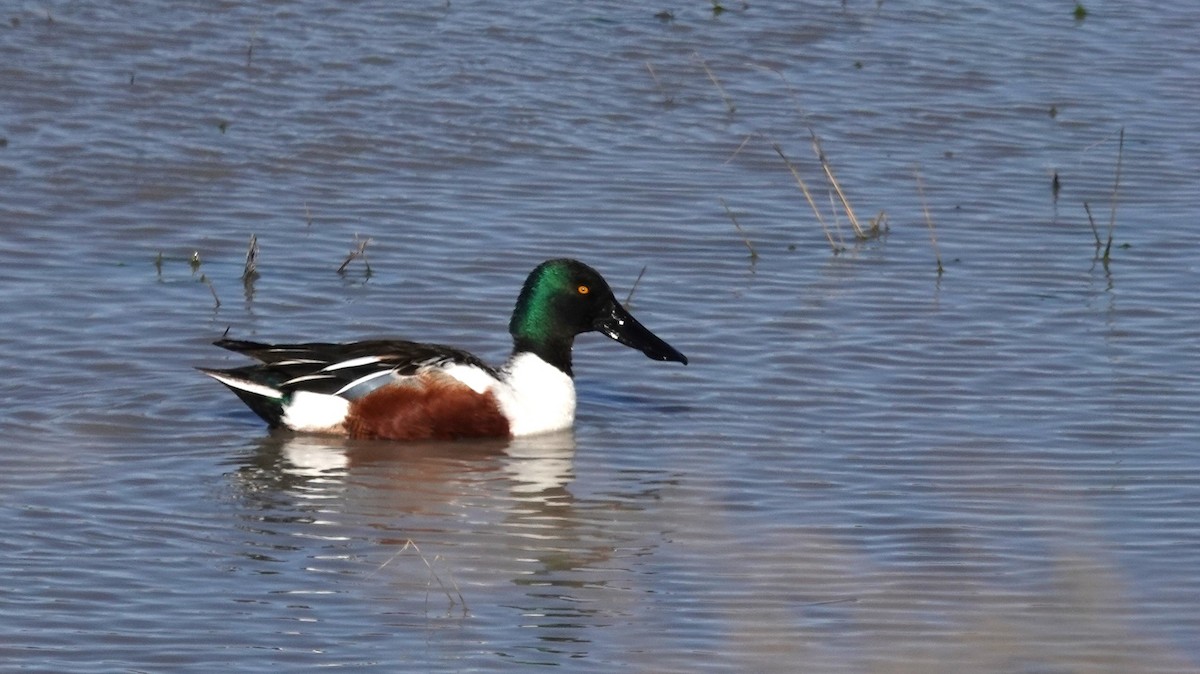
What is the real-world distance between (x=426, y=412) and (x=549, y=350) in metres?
0.56

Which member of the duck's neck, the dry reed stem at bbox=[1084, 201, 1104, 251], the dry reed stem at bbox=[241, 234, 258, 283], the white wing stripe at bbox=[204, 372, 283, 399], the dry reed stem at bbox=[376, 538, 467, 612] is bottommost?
the dry reed stem at bbox=[376, 538, 467, 612]

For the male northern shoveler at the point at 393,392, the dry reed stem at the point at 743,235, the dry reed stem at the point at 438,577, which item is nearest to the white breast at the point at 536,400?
the male northern shoveler at the point at 393,392

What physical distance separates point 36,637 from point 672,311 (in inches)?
A: 154

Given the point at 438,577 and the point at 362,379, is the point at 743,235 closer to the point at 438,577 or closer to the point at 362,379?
the point at 362,379

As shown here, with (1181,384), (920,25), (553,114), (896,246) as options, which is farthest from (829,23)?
(1181,384)

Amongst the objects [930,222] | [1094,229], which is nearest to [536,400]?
[930,222]

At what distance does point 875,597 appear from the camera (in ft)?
18.2

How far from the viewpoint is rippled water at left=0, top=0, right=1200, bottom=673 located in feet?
17.8

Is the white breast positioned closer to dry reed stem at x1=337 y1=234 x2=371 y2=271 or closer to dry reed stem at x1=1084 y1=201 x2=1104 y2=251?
dry reed stem at x1=337 y1=234 x2=371 y2=271

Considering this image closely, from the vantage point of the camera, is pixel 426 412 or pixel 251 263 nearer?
pixel 426 412

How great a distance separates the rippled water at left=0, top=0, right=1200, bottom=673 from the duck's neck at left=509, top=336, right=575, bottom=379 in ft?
0.72

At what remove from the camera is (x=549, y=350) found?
303 inches

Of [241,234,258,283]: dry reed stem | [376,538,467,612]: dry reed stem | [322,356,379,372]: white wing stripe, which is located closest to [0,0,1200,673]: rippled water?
[376,538,467,612]: dry reed stem

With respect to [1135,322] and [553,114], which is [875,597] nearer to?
[1135,322]
